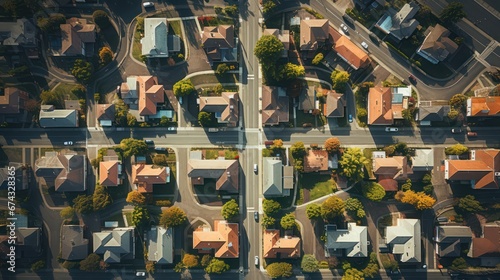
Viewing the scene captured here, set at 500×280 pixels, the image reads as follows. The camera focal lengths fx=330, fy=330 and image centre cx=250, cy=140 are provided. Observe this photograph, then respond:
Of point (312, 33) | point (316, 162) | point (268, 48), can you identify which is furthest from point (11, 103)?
point (316, 162)

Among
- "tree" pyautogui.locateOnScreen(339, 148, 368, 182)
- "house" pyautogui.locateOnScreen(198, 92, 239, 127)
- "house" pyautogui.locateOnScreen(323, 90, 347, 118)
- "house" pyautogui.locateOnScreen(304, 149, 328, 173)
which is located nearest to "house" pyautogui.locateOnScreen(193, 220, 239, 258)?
"house" pyautogui.locateOnScreen(304, 149, 328, 173)

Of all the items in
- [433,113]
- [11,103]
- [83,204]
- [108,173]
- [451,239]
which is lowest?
[451,239]

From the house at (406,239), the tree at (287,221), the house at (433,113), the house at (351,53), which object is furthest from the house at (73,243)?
the house at (433,113)

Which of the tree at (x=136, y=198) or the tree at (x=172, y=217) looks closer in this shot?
the tree at (x=172, y=217)

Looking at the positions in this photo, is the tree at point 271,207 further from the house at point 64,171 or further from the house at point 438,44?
the house at point 438,44

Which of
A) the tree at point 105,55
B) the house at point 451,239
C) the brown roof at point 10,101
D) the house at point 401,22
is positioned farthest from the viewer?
the tree at point 105,55

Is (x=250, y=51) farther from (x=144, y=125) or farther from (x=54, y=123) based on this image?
(x=54, y=123)

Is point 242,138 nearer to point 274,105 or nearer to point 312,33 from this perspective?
point 274,105
